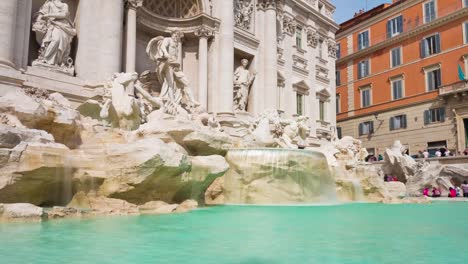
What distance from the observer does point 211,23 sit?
57.4 ft

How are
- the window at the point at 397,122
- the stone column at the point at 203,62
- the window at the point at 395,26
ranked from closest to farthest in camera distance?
the stone column at the point at 203,62 < the window at the point at 397,122 < the window at the point at 395,26

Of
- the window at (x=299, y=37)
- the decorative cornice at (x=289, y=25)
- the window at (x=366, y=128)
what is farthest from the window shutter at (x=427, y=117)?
the decorative cornice at (x=289, y=25)

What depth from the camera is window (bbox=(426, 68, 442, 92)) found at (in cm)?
2616

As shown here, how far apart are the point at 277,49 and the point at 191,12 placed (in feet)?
20.3

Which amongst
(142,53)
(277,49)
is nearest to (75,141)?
(142,53)

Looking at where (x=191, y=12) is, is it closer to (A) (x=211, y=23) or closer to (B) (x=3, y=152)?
(A) (x=211, y=23)

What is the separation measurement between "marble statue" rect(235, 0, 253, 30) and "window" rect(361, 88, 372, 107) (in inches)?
593

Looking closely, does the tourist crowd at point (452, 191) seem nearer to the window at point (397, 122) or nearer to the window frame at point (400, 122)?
the window frame at point (400, 122)

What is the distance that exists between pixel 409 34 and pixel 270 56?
44.9 feet

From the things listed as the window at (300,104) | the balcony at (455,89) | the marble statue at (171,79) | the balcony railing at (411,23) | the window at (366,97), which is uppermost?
the balcony railing at (411,23)

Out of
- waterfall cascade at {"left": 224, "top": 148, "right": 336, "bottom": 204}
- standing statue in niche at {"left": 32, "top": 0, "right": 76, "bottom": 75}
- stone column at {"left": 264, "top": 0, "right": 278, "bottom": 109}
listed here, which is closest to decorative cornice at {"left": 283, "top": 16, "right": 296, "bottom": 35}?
stone column at {"left": 264, "top": 0, "right": 278, "bottom": 109}

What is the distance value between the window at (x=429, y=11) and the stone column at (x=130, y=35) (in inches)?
842

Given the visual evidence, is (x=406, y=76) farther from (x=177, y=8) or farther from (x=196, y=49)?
(x=177, y=8)

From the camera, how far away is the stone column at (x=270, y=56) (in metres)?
20.2
